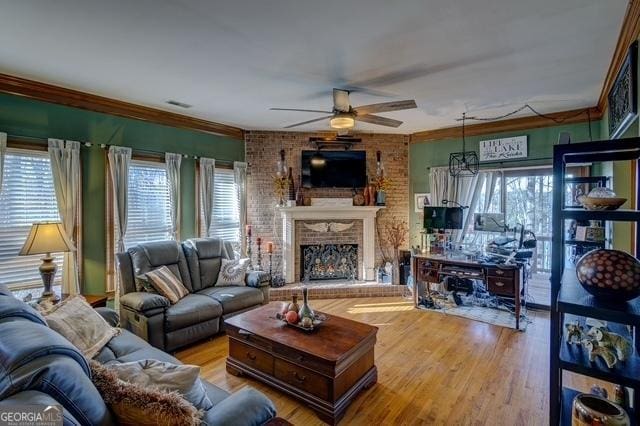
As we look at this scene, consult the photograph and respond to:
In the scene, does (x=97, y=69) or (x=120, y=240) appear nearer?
(x=97, y=69)

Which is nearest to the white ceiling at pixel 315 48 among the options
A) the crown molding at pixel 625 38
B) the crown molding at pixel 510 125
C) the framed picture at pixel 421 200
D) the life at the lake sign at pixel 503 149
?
the crown molding at pixel 625 38

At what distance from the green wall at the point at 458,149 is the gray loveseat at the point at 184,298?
10.7 ft

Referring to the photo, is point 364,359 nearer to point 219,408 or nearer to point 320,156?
point 219,408

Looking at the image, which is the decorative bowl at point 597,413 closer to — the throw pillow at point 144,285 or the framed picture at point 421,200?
the throw pillow at point 144,285

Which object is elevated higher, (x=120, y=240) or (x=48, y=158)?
(x=48, y=158)

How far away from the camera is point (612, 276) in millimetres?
1182

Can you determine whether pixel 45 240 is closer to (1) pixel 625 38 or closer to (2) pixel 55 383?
(2) pixel 55 383

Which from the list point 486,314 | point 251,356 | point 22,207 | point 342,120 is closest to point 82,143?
point 22,207

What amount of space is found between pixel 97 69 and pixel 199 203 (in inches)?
92.2

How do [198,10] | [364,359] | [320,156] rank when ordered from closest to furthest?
1. [198,10]
2. [364,359]
3. [320,156]

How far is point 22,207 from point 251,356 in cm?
294

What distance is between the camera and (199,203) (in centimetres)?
508

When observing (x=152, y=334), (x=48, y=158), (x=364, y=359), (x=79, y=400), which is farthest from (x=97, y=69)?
(x=364, y=359)

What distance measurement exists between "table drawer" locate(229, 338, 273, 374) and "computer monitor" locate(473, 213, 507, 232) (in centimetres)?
369
